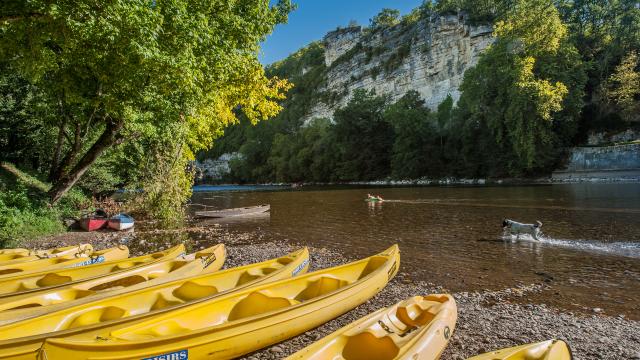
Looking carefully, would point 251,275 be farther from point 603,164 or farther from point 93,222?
point 603,164

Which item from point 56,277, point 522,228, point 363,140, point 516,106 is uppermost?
point 516,106

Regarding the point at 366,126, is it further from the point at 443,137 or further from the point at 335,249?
the point at 335,249

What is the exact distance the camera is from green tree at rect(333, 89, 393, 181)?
7206 centimetres

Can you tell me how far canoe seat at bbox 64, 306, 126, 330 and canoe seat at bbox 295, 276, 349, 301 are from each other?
8.98 feet

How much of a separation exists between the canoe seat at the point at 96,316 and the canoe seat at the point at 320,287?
274cm

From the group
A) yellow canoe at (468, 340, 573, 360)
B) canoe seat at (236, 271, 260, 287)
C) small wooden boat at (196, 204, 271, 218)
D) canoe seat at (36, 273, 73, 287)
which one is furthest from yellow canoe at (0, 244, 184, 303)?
small wooden boat at (196, 204, 271, 218)

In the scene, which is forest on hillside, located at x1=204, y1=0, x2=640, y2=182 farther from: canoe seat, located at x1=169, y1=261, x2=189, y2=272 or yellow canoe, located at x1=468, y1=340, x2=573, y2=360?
yellow canoe, located at x1=468, y1=340, x2=573, y2=360

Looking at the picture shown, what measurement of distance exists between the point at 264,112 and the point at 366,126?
196 ft

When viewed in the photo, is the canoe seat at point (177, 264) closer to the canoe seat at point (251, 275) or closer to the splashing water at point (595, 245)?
the canoe seat at point (251, 275)

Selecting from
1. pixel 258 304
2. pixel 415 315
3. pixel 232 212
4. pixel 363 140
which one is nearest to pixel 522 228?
pixel 415 315

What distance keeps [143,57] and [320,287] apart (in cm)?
803

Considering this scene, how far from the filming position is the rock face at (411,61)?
70.8 m

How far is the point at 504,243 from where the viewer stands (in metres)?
12.7

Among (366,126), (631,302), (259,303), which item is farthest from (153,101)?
(366,126)
